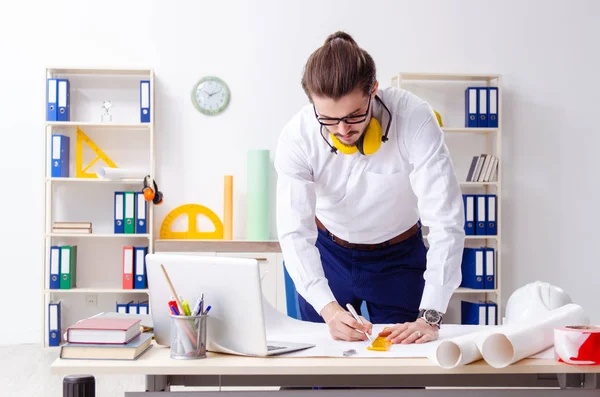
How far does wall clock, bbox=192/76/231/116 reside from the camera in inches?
195

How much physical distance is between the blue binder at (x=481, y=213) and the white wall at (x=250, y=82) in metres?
0.37

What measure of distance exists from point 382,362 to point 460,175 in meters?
3.67

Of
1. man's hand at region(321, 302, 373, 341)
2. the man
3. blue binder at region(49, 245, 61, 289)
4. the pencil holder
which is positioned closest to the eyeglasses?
the man

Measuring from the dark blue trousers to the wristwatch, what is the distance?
1.40 ft

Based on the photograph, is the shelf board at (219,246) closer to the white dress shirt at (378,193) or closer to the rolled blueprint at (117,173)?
the rolled blueprint at (117,173)

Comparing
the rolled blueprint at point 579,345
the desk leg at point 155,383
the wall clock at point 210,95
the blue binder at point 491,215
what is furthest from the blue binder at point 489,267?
the desk leg at point 155,383

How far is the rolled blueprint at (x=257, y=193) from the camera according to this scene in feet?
15.9

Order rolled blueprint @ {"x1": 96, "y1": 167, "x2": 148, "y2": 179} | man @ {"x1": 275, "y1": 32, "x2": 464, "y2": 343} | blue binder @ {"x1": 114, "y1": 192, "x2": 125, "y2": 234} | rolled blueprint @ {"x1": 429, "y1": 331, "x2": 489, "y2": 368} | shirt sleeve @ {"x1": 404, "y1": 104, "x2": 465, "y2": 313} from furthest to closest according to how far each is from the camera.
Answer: blue binder @ {"x1": 114, "y1": 192, "x2": 125, "y2": 234} → rolled blueprint @ {"x1": 96, "y1": 167, "x2": 148, "y2": 179} → shirt sleeve @ {"x1": 404, "y1": 104, "x2": 465, "y2": 313} → man @ {"x1": 275, "y1": 32, "x2": 464, "y2": 343} → rolled blueprint @ {"x1": 429, "y1": 331, "x2": 489, "y2": 368}

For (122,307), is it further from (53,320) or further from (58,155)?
(58,155)

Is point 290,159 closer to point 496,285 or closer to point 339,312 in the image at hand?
point 339,312

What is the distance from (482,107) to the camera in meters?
4.86

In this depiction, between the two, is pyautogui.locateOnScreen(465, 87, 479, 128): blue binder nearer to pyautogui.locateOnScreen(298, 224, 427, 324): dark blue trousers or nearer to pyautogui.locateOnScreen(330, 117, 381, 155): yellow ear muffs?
pyautogui.locateOnScreen(298, 224, 427, 324): dark blue trousers

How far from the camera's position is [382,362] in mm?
1571

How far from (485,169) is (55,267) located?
9.56 feet
